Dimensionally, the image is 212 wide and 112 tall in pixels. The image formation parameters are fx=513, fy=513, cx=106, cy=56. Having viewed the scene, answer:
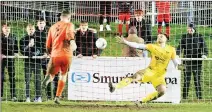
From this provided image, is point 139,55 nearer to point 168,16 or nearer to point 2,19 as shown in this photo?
point 168,16

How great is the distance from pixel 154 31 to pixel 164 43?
6.4 inches

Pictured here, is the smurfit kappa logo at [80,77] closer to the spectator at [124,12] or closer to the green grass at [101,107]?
the green grass at [101,107]

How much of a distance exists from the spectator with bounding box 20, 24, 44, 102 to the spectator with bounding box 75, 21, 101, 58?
409mm

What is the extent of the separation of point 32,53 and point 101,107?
37.2 inches

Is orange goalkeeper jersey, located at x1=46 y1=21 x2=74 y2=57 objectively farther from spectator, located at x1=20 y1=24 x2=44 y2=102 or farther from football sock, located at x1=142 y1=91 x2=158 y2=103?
football sock, located at x1=142 y1=91 x2=158 y2=103

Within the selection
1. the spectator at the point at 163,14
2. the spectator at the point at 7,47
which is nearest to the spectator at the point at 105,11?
the spectator at the point at 163,14

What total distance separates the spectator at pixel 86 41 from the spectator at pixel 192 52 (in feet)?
2.92

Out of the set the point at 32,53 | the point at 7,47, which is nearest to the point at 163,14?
the point at 32,53

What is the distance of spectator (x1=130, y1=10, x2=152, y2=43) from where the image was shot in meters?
5.32

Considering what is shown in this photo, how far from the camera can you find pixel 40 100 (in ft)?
18.2

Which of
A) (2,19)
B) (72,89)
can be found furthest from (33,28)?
(72,89)

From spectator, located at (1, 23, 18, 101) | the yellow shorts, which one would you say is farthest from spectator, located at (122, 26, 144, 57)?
spectator, located at (1, 23, 18, 101)

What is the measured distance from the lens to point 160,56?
539 centimetres

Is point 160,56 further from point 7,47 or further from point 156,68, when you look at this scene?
point 7,47
